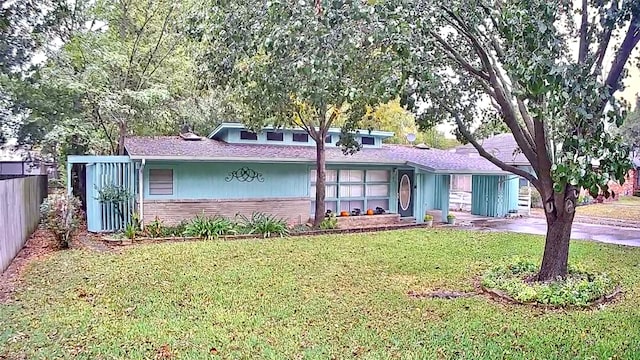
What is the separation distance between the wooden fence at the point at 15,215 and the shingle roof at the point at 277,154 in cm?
280

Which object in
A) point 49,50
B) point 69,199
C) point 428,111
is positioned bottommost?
point 69,199

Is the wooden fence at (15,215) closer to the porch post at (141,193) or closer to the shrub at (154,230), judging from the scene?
the porch post at (141,193)

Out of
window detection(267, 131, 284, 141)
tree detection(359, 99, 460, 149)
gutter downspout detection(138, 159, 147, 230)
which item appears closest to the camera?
gutter downspout detection(138, 159, 147, 230)

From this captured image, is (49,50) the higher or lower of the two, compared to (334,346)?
higher

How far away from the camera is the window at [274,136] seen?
685 inches

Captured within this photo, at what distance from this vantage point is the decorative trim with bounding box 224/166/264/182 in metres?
15.4

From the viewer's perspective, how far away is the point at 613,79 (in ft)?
23.9

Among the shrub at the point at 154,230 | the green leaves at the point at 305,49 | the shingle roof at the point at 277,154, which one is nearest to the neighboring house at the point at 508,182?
the shingle roof at the point at 277,154

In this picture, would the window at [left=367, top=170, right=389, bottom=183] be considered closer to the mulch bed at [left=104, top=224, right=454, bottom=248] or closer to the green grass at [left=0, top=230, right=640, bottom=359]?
the mulch bed at [left=104, top=224, right=454, bottom=248]

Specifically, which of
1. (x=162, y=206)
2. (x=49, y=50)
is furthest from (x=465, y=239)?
(x=49, y=50)

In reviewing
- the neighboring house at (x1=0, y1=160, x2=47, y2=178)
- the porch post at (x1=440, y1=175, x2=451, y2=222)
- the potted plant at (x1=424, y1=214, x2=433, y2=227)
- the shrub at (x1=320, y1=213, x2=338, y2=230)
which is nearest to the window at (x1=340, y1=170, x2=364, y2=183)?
the shrub at (x1=320, y1=213, x2=338, y2=230)

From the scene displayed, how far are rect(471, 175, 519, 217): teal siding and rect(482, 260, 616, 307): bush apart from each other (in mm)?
12540

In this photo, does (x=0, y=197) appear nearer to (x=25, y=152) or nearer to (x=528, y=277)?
(x=528, y=277)

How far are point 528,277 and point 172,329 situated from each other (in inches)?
228
